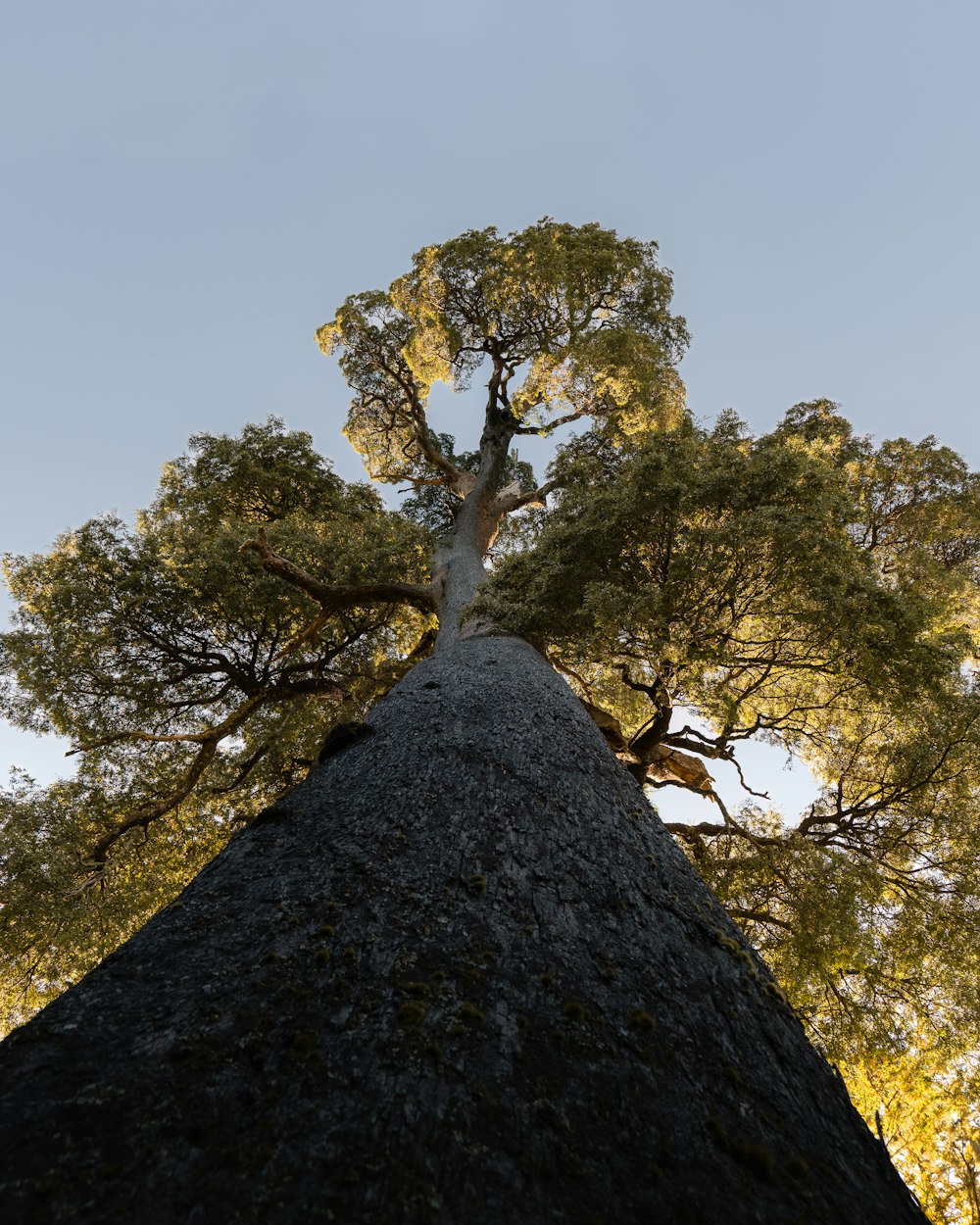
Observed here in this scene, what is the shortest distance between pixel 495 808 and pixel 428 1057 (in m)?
1.49

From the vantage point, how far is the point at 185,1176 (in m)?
1.24

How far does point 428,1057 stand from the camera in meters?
1.67

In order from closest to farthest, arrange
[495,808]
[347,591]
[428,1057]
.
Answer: [428,1057] < [495,808] < [347,591]

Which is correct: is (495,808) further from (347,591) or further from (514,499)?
(514,499)

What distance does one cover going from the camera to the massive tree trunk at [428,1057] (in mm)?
1298

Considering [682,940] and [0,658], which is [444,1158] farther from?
[0,658]

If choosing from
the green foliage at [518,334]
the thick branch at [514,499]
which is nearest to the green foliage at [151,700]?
the thick branch at [514,499]

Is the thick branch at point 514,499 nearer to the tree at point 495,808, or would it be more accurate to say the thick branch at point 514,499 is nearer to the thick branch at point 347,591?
the tree at point 495,808

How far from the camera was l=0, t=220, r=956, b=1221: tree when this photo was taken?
1.48 m

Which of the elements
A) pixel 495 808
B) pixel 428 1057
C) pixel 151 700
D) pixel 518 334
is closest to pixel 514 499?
pixel 518 334

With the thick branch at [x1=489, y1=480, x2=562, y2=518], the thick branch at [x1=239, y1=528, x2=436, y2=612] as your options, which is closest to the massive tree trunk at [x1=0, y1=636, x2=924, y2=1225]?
the thick branch at [x1=239, y1=528, x2=436, y2=612]

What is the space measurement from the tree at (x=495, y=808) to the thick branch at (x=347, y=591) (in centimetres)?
7

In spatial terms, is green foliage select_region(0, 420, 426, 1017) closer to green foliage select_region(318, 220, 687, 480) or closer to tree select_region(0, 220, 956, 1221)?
tree select_region(0, 220, 956, 1221)

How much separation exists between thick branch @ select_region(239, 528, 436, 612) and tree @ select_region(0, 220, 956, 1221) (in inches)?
2.9
